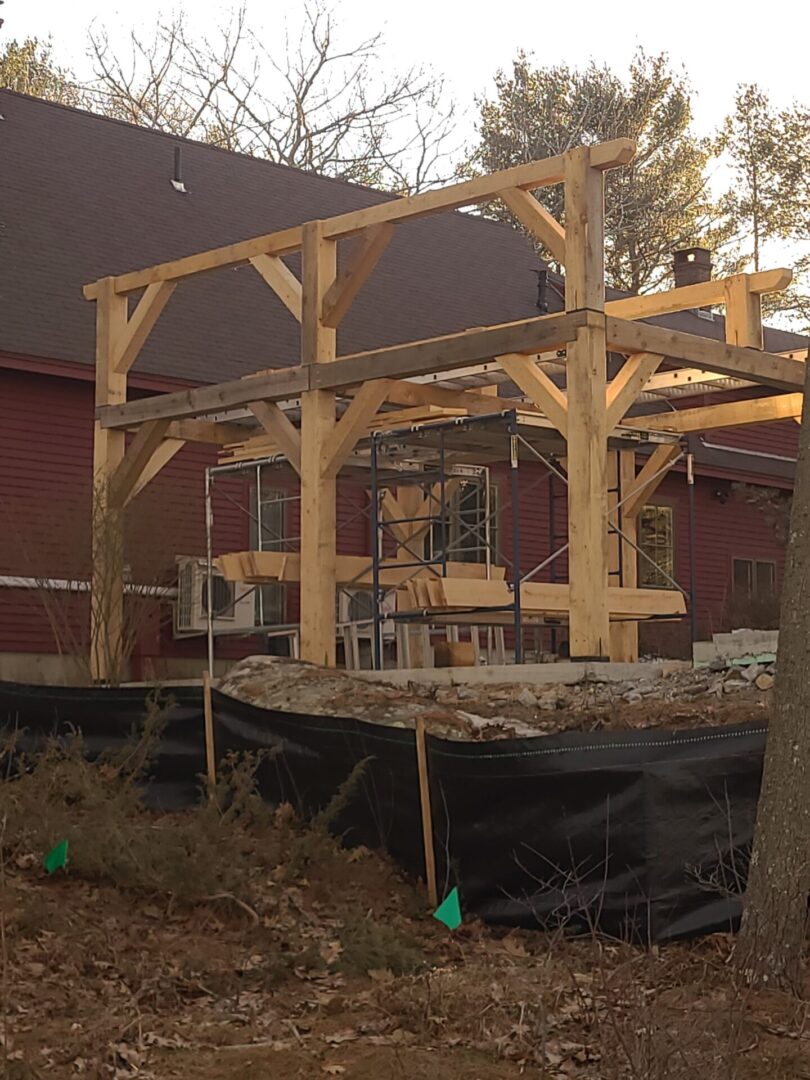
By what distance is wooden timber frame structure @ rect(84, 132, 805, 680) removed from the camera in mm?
14062

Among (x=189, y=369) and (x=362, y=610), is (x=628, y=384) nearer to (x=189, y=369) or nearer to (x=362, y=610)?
(x=362, y=610)

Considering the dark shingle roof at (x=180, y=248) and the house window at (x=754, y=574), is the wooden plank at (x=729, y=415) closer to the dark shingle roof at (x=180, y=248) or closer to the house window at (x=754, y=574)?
the dark shingle roof at (x=180, y=248)

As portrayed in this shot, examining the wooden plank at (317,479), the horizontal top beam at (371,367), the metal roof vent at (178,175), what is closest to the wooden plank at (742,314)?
the horizontal top beam at (371,367)

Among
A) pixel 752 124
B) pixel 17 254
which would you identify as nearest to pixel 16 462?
pixel 17 254

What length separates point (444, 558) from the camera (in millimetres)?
16031

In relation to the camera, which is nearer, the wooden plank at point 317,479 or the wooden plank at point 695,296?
the wooden plank at point 317,479

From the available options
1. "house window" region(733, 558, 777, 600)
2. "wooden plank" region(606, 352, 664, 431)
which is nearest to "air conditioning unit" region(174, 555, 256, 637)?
"wooden plank" region(606, 352, 664, 431)

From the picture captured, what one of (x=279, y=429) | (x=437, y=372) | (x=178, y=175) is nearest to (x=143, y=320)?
(x=279, y=429)

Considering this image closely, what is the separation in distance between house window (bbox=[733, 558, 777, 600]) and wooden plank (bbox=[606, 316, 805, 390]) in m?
13.9

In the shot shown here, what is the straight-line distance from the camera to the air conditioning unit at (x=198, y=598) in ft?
71.0

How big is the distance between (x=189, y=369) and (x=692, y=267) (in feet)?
36.5

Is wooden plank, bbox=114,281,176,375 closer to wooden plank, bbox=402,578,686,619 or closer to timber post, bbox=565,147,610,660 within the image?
wooden plank, bbox=402,578,686,619

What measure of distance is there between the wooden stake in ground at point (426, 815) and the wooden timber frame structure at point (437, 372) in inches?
109

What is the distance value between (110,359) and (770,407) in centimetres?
694
